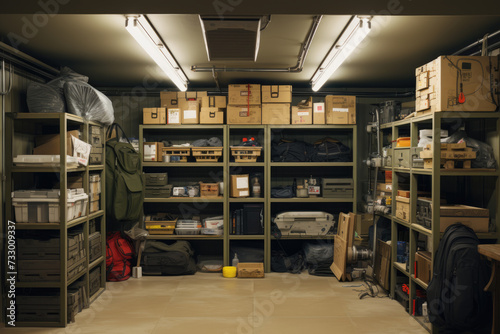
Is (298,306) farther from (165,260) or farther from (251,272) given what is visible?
(165,260)

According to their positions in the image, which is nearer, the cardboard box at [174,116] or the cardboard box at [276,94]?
the cardboard box at [276,94]

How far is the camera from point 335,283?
212 inches

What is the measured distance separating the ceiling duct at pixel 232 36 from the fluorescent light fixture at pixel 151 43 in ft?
1.81

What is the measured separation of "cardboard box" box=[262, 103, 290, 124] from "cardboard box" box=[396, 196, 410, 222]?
205 centimetres

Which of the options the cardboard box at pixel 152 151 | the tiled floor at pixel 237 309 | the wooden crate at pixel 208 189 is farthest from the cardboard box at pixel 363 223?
the cardboard box at pixel 152 151

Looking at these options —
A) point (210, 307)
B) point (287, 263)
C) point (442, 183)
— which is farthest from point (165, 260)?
point (442, 183)

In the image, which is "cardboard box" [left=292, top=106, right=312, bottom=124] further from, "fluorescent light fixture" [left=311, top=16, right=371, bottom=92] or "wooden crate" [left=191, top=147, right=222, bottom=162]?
"wooden crate" [left=191, top=147, right=222, bottom=162]

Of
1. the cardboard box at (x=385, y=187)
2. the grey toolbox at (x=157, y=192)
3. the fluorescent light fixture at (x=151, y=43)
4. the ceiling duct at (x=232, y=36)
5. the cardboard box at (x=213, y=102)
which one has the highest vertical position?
the fluorescent light fixture at (x=151, y=43)

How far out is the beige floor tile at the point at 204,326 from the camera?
12.7 feet

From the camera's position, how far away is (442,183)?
4.58 metres

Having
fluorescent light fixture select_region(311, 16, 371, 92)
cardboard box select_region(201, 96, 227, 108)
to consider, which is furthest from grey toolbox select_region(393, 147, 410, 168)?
cardboard box select_region(201, 96, 227, 108)

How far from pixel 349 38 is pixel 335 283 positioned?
10.6ft

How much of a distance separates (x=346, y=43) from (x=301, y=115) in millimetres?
2136

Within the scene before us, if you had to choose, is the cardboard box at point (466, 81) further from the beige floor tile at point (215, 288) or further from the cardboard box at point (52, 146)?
the cardboard box at point (52, 146)
